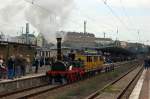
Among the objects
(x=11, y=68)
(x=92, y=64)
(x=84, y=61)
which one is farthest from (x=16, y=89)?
(x=92, y=64)

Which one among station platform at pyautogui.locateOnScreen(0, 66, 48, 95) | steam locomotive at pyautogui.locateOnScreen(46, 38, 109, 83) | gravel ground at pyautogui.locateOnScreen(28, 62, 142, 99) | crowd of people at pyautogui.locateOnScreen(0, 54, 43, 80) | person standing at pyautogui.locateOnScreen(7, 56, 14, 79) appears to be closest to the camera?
gravel ground at pyautogui.locateOnScreen(28, 62, 142, 99)

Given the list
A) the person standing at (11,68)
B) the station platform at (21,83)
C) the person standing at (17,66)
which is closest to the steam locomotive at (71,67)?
the station platform at (21,83)

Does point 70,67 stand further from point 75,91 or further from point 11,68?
point 75,91

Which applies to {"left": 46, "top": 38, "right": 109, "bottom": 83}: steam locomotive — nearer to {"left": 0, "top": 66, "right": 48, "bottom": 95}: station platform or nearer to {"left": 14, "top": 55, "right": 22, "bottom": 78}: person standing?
{"left": 0, "top": 66, "right": 48, "bottom": 95}: station platform

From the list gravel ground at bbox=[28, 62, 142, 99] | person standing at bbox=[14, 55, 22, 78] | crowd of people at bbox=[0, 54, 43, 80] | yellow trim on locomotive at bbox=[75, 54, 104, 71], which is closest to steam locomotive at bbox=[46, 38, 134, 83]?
yellow trim on locomotive at bbox=[75, 54, 104, 71]

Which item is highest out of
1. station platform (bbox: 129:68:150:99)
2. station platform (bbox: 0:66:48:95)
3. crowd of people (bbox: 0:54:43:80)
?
crowd of people (bbox: 0:54:43:80)

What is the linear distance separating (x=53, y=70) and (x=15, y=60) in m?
5.36

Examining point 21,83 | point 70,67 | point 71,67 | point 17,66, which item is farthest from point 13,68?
point 71,67

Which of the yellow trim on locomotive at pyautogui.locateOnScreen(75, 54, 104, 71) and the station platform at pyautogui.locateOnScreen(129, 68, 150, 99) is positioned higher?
the yellow trim on locomotive at pyautogui.locateOnScreen(75, 54, 104, 71)

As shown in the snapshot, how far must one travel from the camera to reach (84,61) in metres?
37.8

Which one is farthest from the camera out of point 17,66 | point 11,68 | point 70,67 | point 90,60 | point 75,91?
point 90,60

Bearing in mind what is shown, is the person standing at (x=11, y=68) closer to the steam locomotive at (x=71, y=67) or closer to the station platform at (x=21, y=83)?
the station platform at (x=21, y=83)

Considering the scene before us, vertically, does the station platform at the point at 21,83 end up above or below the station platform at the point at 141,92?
above

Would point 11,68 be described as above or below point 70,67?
above
